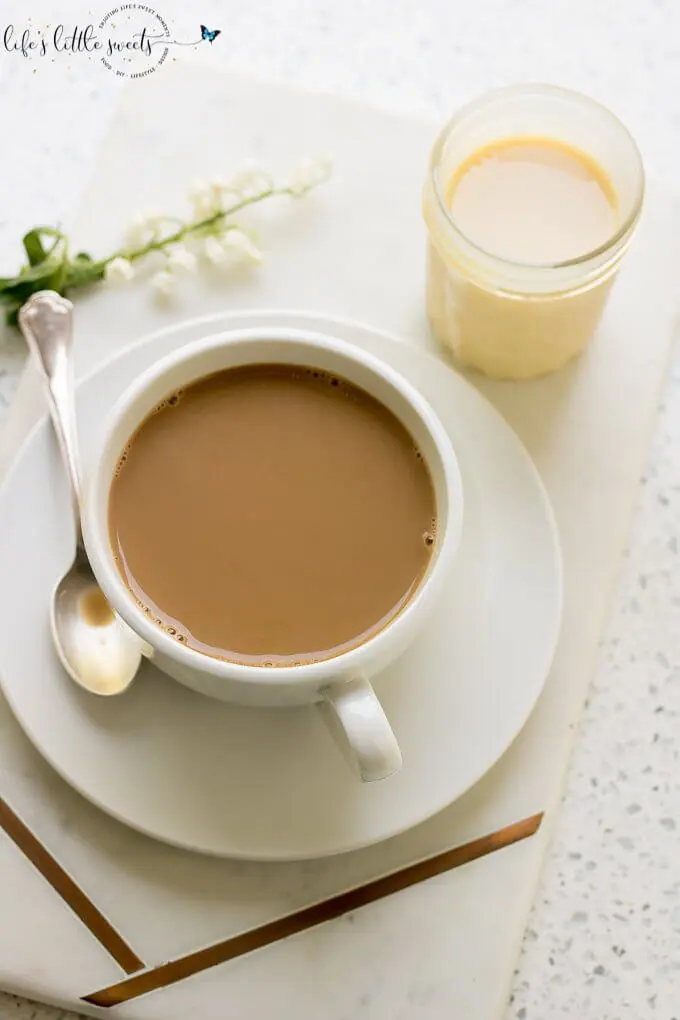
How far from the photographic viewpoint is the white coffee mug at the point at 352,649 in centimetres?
85

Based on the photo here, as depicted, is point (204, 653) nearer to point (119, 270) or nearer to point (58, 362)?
point (58, 362)

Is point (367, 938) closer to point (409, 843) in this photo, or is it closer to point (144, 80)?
point (409, 843)

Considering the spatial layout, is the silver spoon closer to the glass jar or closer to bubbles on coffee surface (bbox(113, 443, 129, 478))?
bubbles on coffee surface (bbox(113, 443, 129, 478))

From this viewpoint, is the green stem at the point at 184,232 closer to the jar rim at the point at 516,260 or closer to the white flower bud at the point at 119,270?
the white flower bud at the point at 119,270

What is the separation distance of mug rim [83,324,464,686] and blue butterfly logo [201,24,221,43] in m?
0.58

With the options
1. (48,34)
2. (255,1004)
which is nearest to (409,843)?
(255,1004)

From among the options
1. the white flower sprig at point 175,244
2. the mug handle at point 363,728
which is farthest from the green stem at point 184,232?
the mug handle at point 363,728

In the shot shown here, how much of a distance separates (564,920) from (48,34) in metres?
1.20

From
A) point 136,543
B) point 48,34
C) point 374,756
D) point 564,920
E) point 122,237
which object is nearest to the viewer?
point 374,756

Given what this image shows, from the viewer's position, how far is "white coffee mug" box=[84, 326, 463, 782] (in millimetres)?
851

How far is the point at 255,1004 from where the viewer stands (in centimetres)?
99

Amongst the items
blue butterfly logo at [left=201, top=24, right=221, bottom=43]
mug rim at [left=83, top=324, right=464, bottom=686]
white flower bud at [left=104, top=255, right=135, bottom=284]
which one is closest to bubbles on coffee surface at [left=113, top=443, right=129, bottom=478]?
mug rim at [left=83, top=324, right=464, bottom=686]

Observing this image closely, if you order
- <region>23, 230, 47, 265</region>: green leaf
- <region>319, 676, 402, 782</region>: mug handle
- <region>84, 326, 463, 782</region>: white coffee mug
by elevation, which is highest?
<region>23, 230, 47, 265</region>: green leaf

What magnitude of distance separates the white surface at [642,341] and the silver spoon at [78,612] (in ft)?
0.40
